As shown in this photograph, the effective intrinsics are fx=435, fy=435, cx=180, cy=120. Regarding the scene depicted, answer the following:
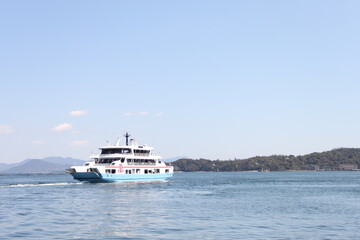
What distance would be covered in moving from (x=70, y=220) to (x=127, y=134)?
6500 cm

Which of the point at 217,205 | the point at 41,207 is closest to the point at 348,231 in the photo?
the point at 217,205

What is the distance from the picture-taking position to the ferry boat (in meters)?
82.4

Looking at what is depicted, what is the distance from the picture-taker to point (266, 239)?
89.5 feet

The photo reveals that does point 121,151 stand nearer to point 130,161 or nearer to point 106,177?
point 130,161

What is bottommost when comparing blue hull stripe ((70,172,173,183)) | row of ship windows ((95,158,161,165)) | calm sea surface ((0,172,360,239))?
calm sea surface ((0,172,360,239))

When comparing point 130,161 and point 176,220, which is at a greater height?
point 130,161

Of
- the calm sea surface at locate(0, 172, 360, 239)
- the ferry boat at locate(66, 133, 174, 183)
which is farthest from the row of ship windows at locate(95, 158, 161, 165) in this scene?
the calm sea surface at locate(0, 172, 360, 239)

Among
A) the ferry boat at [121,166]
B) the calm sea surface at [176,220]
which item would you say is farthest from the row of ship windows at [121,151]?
the calm sea surface at [176,220]

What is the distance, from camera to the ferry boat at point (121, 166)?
3246 inches

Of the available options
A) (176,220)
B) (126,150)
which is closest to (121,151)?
(126,150)

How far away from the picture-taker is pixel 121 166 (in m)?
86.6

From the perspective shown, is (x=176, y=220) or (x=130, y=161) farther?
(x=130, y=161)

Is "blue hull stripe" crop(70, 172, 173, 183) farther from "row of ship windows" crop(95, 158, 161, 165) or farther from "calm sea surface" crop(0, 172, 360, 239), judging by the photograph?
"calm sea surface" crop(0, 172, 360, 239)

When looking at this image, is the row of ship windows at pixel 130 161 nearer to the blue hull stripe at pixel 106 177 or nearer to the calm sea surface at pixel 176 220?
the blue hull stripe at pixel 106 177
